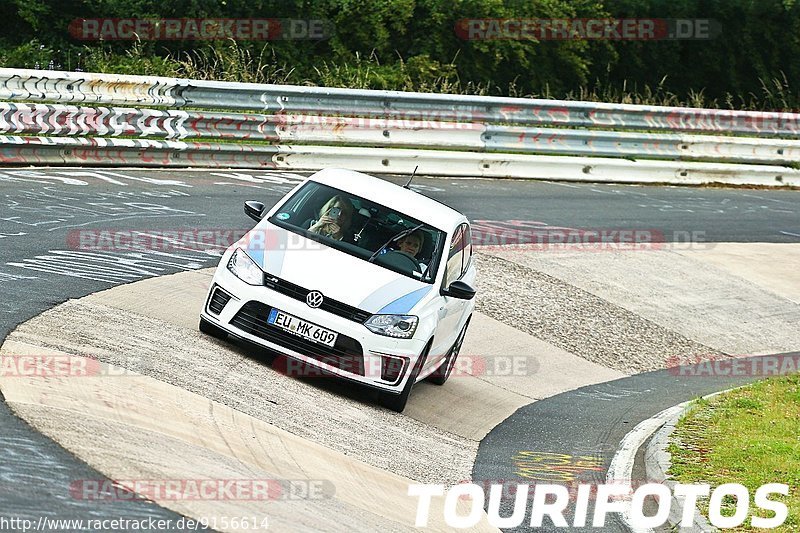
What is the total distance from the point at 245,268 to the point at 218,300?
36 centimetres

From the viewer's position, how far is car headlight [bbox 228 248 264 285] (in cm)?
1002

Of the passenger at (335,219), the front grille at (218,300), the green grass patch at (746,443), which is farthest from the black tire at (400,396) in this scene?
the green grass patch at (746,443)

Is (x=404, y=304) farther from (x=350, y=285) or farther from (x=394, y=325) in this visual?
(x=350, y=285)

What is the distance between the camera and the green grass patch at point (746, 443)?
8961 mm

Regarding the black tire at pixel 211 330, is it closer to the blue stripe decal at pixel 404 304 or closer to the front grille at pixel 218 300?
the front grille at pixel 218 300

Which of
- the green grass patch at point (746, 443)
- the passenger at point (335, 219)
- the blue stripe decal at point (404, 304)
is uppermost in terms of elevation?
the passenger at point (335, 219)

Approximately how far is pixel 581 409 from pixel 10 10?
59.9ft

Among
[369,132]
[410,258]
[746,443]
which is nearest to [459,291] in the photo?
[410,258]

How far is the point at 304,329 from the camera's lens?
9.83m

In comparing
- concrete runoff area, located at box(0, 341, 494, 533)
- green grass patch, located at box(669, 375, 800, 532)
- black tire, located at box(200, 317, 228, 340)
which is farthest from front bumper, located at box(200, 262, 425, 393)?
green grass patch, located at box(669, 375, 800, 532)

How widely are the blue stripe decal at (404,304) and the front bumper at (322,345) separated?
0.74 ft

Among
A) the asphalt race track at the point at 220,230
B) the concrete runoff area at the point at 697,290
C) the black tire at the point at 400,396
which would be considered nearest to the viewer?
the asphalt race track at the point at 220,230

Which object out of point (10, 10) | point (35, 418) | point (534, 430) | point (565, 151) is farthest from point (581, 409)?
point (10, 10)

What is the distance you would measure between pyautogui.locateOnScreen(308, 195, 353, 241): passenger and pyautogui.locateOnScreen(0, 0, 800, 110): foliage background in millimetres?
12401
